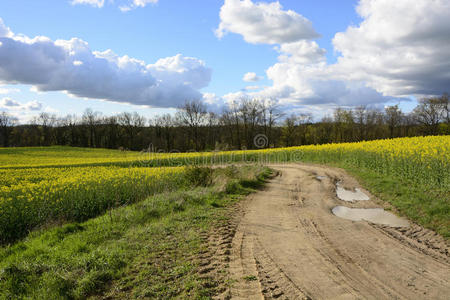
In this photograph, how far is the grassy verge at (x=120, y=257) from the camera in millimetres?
4539

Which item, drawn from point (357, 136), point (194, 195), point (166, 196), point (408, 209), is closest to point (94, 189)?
point (166, 196)

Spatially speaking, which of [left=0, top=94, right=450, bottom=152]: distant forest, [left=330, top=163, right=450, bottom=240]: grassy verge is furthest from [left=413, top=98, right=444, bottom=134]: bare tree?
[left=330, top=163, right=450, bottom=240]: grassy verge

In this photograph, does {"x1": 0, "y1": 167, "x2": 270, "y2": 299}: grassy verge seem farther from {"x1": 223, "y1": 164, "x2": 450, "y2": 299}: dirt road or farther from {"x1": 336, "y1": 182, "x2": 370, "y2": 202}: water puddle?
{"x1": 336, "y1": 182, "x2": 370, "y2": 202}: water puddle

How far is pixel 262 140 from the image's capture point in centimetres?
7100

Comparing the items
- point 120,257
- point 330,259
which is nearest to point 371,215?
point 330,259

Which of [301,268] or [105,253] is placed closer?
[301,268]

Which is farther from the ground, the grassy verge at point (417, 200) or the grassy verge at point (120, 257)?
the grassy verge at point (417, 200)

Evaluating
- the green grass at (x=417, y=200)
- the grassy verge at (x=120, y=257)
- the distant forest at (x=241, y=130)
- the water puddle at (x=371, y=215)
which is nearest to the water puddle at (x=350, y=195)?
the green grass at (x=417, y=200)

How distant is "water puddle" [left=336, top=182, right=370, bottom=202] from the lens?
1143 cm

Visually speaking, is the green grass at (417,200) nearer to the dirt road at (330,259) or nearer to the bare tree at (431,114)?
the dirt road at (330,259)

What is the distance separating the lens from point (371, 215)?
353 inches

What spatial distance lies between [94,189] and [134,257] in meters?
7.15

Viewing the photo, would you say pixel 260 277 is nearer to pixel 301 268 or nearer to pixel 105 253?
pixel 301 268

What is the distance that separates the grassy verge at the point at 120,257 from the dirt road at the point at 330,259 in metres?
0.96
